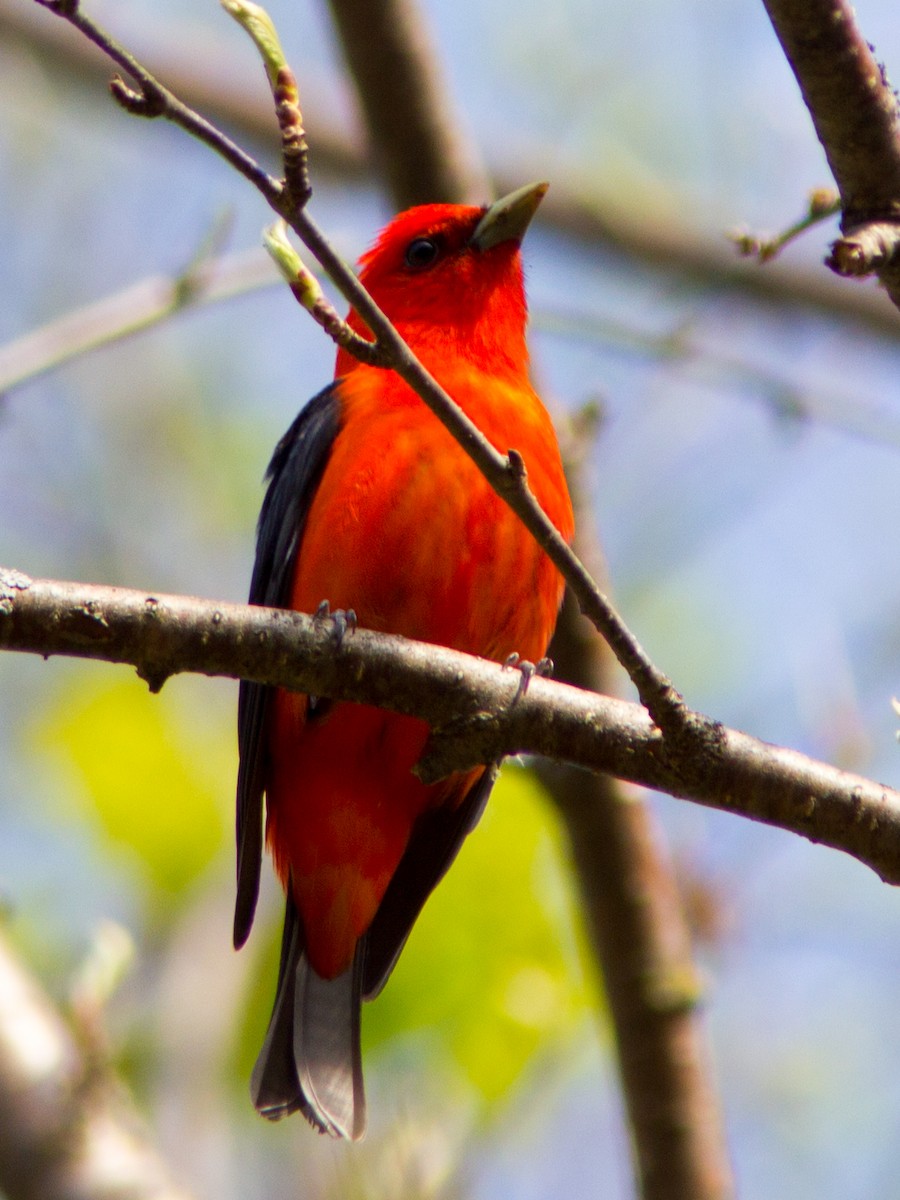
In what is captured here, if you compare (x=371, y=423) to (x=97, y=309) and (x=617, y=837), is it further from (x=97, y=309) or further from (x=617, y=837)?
(x=617, y=837)

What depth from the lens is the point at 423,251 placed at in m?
6.28

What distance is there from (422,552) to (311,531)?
1.51 ft

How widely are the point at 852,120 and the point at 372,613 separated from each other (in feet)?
7.19

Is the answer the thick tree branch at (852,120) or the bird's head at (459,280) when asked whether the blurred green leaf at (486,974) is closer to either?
the bird's head at (459,280)

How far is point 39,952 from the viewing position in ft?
24.9

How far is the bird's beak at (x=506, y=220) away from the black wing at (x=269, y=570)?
1.03 meters

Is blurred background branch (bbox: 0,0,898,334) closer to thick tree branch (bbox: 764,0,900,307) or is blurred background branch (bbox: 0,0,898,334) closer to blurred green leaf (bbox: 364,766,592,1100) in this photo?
blurred green leaf (bbox: 364,766,592,1100)

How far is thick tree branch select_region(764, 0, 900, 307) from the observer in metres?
3.07

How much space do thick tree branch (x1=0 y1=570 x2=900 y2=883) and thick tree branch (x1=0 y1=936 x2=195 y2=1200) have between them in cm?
192

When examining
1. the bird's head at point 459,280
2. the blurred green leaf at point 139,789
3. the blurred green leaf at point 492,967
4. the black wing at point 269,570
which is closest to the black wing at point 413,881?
the blurred green leaf at point 492,967

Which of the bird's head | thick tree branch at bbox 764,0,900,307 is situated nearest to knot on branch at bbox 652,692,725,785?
thick tree branch at bbox 764,0,900,307

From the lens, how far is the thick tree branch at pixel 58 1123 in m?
4.65

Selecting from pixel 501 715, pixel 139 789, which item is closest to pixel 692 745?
pixel 501 715

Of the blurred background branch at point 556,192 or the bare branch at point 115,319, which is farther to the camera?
the blurred background branch at point 556,192
